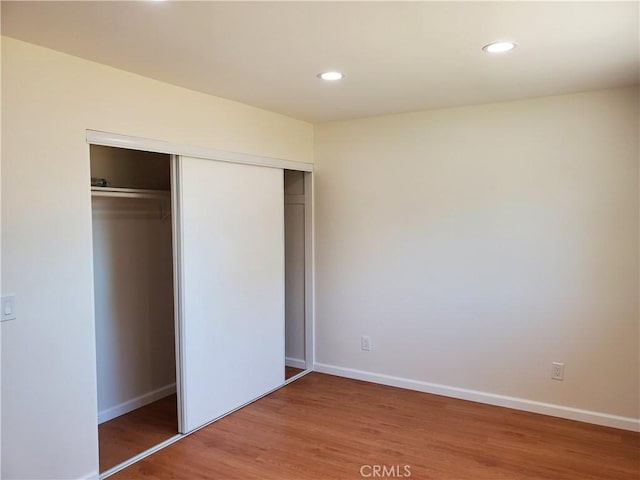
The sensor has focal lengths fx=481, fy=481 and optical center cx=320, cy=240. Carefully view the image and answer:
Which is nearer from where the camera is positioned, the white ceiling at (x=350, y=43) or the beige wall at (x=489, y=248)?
the white ceiling at (x=350, y=43)

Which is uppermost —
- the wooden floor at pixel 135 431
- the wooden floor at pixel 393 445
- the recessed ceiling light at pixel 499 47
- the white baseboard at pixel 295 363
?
the recessed ceiling light at pixel 499 47

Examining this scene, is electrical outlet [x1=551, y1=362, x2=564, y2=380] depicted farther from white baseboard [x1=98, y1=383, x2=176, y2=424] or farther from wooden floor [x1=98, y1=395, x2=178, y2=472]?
white baseboard [x1=98, y1=383, x2=176, y2=424]

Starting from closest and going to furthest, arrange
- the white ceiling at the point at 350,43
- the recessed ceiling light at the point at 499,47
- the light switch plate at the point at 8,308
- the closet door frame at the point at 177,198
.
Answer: the white ceiling at the point at 350,43 < the light switch plate at the point at 8,308 < the recessed ceiling light at the point at 499,47 < the closet door frame at the point at 177,198

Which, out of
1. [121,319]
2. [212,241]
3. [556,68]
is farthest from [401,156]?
[121,319]

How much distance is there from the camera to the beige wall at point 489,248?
3311 millimetres

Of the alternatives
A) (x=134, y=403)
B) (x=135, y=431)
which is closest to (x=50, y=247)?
(x=135, y=431)

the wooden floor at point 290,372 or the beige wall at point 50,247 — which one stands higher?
the beige wall at point 50,247

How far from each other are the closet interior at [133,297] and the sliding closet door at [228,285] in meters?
0.45

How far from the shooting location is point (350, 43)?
7.66ft

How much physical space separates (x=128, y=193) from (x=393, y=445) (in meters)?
2.52

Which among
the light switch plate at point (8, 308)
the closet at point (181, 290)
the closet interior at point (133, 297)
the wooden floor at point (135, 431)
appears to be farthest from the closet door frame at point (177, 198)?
the light switch plate at point (8, 308)

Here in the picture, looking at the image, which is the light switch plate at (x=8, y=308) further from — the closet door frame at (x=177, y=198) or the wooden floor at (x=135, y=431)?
the wooden floor at (x=135, y=431)

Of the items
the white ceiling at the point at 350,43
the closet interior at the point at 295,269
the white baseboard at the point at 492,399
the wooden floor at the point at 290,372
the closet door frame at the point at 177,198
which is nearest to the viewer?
the white ceiling at the point at 350,43

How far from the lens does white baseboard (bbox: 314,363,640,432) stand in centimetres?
336
